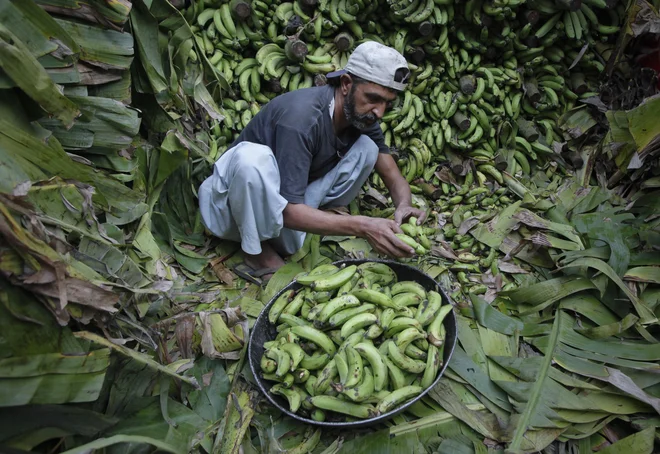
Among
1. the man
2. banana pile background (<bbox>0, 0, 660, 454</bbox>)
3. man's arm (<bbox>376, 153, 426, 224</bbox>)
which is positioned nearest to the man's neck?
the man

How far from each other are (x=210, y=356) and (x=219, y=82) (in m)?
2.05

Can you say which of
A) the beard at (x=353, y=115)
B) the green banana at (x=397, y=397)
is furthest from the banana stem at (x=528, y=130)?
the green banana at (x=397, y=397)

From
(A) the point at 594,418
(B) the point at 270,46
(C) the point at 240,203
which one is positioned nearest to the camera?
(A) the point at 594,418

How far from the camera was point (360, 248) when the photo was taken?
2.89 metres

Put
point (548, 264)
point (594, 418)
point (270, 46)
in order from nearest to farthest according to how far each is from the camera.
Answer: point (594, 418) → point (548, 264) → point (270, 46)

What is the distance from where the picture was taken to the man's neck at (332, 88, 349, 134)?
2490mm

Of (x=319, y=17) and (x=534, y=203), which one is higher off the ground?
(x=319, y=17)

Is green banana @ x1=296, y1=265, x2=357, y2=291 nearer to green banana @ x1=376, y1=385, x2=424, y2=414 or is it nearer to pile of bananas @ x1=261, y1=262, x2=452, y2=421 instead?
pile of bananas @ x1=261, y1=262, x2=452, y2=421

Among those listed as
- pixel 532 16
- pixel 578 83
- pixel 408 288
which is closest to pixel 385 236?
pixel 408 288

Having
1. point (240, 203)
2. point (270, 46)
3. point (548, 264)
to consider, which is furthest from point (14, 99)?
point (548, 264)

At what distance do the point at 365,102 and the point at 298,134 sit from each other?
41 centimetres

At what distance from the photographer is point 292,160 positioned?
7.69 feet

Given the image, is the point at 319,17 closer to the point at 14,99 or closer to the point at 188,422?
the point at 14,99

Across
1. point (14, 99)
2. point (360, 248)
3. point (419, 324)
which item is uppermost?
point (14, 99)
